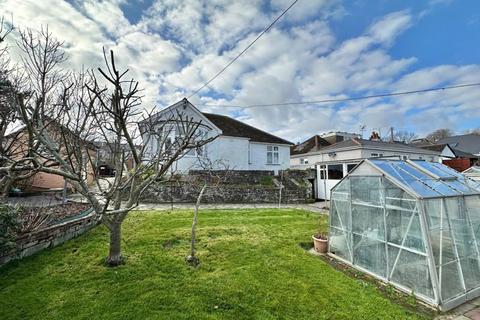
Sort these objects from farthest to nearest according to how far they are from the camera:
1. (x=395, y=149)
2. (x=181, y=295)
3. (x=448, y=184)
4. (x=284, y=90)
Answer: (x=395, y=149) < (x=284, y=90) < (x=448, y=184) < (x=181, y=295)

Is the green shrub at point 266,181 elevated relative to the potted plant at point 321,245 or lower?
elevated

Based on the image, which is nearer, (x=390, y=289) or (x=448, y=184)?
(x=390, y=289)

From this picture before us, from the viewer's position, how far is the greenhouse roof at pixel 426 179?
4938 mm

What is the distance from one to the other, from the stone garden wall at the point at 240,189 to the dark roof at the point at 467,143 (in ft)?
130

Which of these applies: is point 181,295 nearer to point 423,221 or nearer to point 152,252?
point 152,252

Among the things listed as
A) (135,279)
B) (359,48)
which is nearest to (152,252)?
(135,279)

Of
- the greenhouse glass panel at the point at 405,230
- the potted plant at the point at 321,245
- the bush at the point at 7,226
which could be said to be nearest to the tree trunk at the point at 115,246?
the bush at the point at 7,226

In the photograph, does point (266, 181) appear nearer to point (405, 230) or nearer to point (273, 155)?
point (273, 155)

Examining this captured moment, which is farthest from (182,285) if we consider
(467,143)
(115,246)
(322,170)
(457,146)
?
(467,143)

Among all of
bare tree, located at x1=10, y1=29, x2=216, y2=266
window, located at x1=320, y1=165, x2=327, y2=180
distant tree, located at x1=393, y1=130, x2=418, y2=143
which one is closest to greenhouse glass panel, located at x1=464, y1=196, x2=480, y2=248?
bare tree, located at x1=10, y1=29, x2=216, y2=266

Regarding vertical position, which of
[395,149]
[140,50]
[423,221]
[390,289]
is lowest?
[390,289]

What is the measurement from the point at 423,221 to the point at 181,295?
5.09 meters

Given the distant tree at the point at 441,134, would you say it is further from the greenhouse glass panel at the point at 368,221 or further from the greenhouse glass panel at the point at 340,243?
the greenhouse glass panel at the point at 368,221

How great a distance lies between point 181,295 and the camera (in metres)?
4.32
